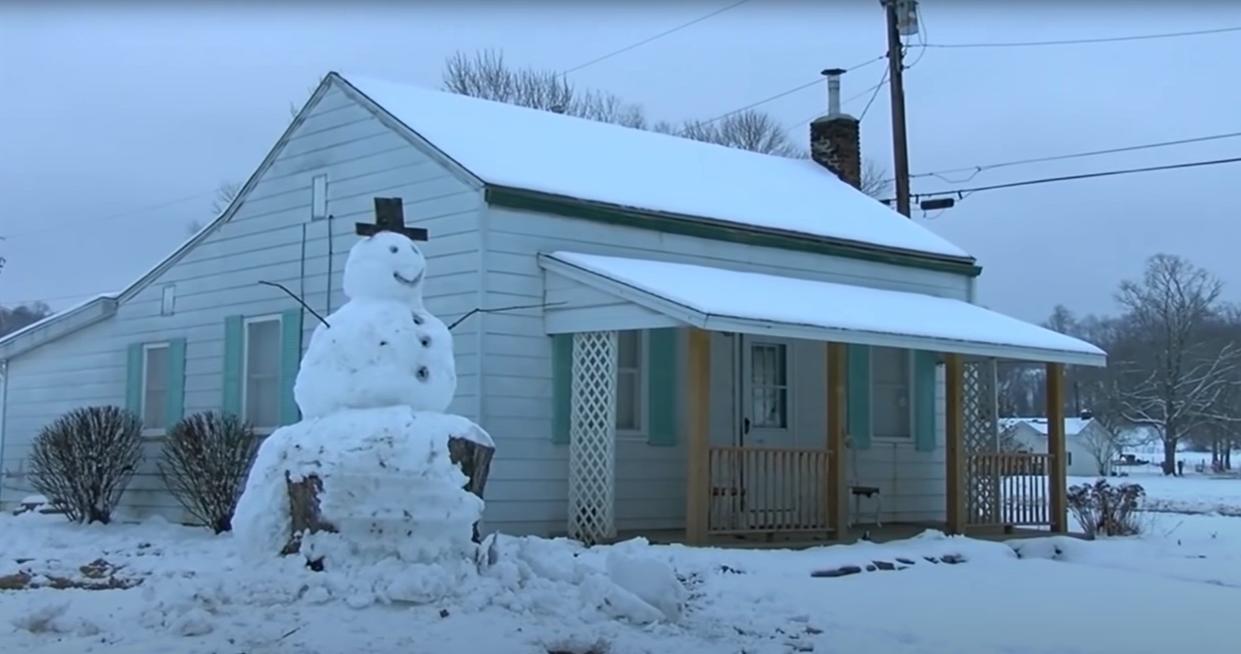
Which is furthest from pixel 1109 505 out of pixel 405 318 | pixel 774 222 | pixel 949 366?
pixel 405 318

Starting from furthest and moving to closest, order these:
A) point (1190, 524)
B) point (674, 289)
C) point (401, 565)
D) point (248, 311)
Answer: point (1190, 524), point (248, 311), point (674, 289), point (401, 565)

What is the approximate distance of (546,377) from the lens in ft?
42.2

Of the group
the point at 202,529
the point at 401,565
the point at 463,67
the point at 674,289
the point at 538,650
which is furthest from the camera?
the point at 463,67

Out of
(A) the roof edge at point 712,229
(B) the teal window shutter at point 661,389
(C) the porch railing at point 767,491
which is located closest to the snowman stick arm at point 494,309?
(A) the roof edge at point 712,229

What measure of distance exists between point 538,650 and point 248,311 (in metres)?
9.06

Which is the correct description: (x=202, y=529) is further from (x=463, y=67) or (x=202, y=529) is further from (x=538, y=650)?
(x=463, y=67)

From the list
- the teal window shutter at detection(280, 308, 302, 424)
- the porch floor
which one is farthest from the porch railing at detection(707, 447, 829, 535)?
the teal window shutter at detection(280, 308, 302, 424)

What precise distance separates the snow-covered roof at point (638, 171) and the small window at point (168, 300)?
12.7 feet

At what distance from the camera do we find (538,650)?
7.23 m

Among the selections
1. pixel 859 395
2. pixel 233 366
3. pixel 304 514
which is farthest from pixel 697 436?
pixel 233 366

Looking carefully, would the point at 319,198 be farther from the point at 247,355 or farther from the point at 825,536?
the point at 825,536

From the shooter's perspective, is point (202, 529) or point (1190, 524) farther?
point (1190, 524)

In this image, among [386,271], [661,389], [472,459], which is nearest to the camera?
[472,459]

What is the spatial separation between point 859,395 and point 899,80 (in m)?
9.91
